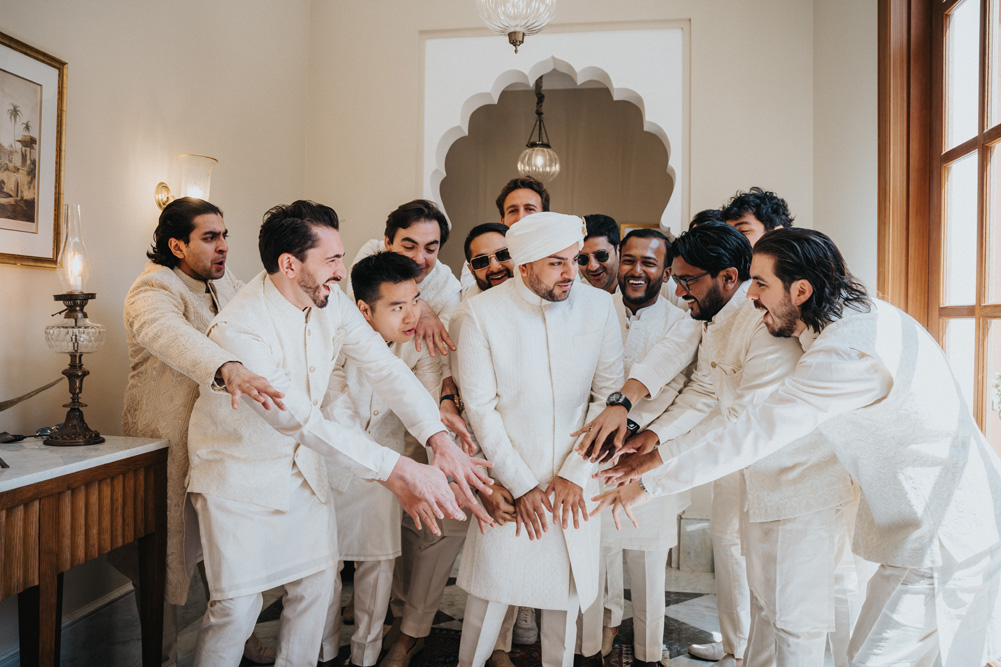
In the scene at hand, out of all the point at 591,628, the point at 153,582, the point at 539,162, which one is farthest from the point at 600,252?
the point at 539,162

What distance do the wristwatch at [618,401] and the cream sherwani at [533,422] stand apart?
11 centimetres

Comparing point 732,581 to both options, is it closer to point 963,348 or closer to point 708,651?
point 708,651

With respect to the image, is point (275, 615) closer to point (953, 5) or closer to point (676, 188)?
point (676, 188)

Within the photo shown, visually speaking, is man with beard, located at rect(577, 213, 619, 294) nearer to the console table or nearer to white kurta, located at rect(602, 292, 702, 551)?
white kurta, located at rect(602, 292, 702, 551)

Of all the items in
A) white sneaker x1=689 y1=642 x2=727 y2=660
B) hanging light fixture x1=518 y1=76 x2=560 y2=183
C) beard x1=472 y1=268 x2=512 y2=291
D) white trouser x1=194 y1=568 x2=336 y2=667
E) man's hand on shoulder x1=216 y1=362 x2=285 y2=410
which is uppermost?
hanging light fixture x1=518 y1=76 x2=560 y2=183

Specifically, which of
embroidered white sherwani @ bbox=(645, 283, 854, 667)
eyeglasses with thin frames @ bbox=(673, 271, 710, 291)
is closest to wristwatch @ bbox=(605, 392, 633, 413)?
embroidered white sherwani @ bbox=(645, 283, 854, 667)

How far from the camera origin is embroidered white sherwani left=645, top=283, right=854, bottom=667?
2.41 meters

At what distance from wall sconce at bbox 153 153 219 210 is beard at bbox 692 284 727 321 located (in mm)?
2545

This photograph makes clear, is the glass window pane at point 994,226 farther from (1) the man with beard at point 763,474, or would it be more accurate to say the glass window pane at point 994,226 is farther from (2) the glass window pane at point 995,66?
(1) the man with beard at point 763,474

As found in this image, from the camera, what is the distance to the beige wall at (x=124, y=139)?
289 cm

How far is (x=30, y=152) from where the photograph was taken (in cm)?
286

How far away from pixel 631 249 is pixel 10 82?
2.58 meters

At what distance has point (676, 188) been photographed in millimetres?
4844

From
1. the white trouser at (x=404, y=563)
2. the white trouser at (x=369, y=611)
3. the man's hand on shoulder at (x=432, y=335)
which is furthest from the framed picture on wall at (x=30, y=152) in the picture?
the white trouser at (x=404, y=563)
